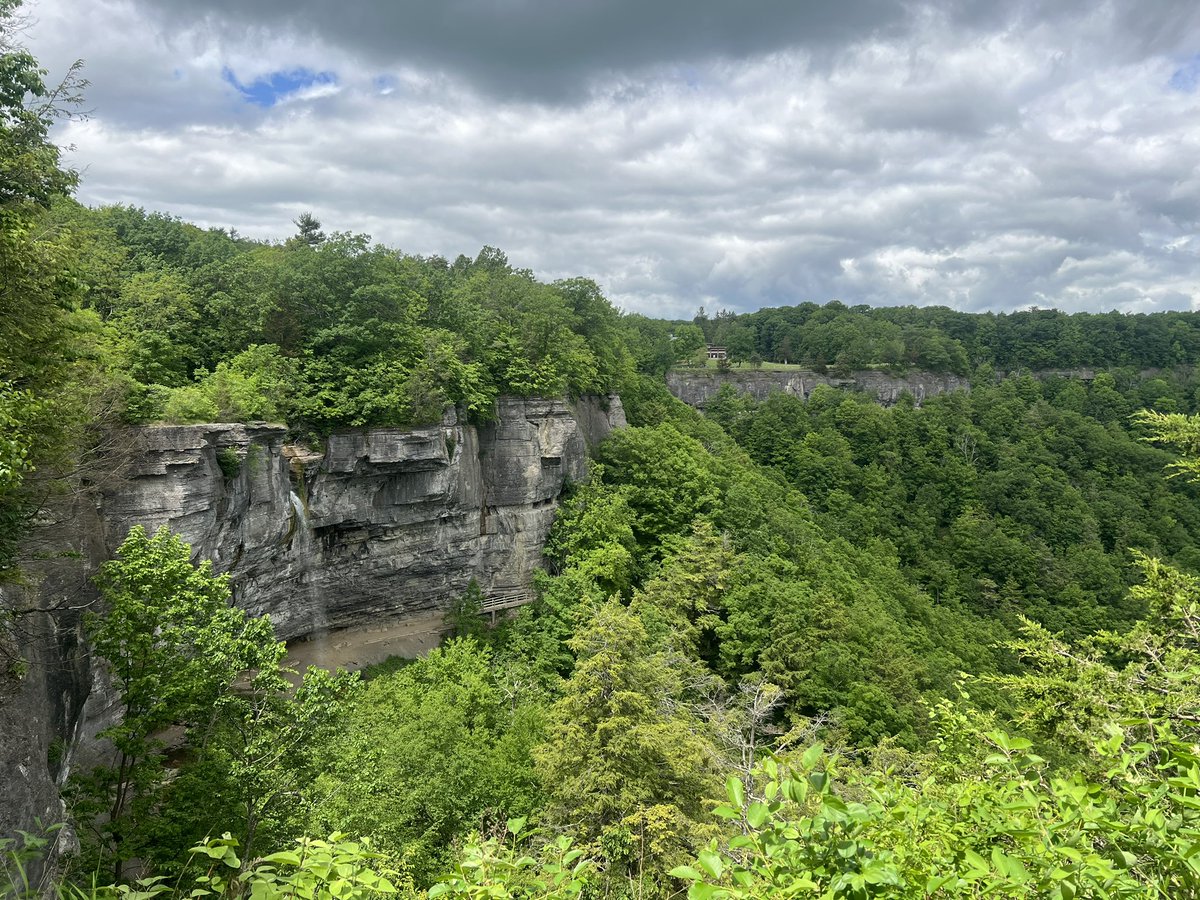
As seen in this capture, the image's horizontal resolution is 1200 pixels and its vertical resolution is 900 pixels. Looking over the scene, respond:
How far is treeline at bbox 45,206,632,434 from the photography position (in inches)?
698

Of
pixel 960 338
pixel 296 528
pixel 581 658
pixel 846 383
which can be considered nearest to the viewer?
pixel 581 658

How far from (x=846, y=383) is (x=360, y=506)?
204 ft

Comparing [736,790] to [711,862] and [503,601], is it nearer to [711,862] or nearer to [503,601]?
[711,862]

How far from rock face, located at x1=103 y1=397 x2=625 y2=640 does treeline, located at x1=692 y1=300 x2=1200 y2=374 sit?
181ft

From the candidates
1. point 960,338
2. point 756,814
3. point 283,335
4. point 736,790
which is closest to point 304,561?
point 283,335

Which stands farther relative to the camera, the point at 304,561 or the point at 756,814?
the point at 304,561

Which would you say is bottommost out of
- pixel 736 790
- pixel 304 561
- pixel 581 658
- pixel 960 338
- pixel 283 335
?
pixel 581 658

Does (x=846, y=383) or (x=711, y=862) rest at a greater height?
(x=846, y=383)

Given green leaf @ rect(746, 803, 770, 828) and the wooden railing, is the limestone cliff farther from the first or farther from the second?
green leaf @ rect(746, 803, 770, 828)

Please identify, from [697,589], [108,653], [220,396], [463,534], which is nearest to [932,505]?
[697,589]

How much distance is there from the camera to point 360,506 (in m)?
21.8

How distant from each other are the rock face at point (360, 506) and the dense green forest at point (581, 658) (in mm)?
1002

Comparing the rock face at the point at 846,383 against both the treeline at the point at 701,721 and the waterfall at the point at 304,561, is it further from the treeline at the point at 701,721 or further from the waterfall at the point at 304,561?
the waterfall at the point at 304,561

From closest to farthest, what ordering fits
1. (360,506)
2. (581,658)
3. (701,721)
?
(581,658), (701,721), (360,506)
